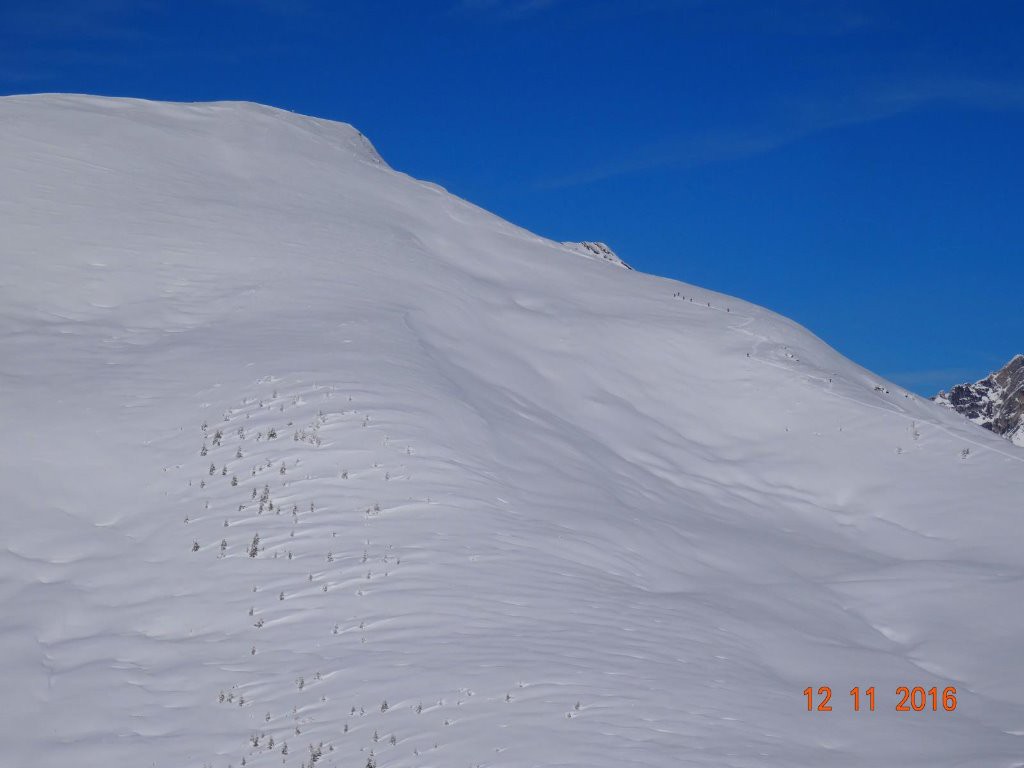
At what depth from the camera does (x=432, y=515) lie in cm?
1320

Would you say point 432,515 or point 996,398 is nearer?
point 432,515

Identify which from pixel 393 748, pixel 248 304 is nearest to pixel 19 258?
pixel 248 304

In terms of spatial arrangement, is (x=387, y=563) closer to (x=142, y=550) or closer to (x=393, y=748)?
(x=142, y=550)

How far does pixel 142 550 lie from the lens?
12.0 m

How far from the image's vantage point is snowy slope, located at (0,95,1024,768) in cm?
926

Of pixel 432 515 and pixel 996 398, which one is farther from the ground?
pixel 996 398

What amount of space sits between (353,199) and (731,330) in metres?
13.1
